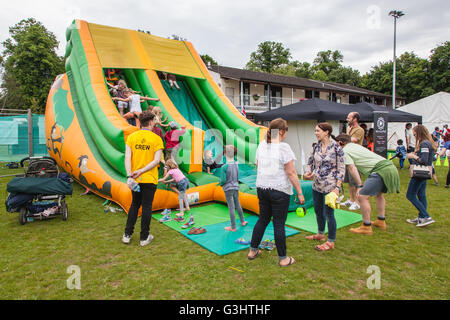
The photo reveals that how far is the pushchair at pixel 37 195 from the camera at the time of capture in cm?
435

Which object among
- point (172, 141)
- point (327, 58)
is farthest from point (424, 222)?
point (327, 58)

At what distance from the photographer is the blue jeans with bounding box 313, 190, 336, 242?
3531 millimetres

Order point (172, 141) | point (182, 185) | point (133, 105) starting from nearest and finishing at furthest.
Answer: point (182, 185) < point (172, 141) < point (133, 105)

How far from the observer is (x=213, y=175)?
6082 mm

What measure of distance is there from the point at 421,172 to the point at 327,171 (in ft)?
6.11

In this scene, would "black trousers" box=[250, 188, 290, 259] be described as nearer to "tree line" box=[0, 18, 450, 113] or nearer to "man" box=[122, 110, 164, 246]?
"man" box=[122, 110, 164, 246]

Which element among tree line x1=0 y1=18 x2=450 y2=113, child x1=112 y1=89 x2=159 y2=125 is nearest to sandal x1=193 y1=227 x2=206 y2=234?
child x1=112 y1=89 x2=159 y2=125

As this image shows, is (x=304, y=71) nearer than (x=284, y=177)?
No

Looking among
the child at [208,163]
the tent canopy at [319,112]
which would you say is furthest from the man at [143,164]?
the tent canopy at [319,112]

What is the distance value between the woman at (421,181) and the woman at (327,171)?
165cm

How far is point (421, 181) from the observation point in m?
4.37

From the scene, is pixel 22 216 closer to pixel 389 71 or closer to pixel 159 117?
pixel 159 117
